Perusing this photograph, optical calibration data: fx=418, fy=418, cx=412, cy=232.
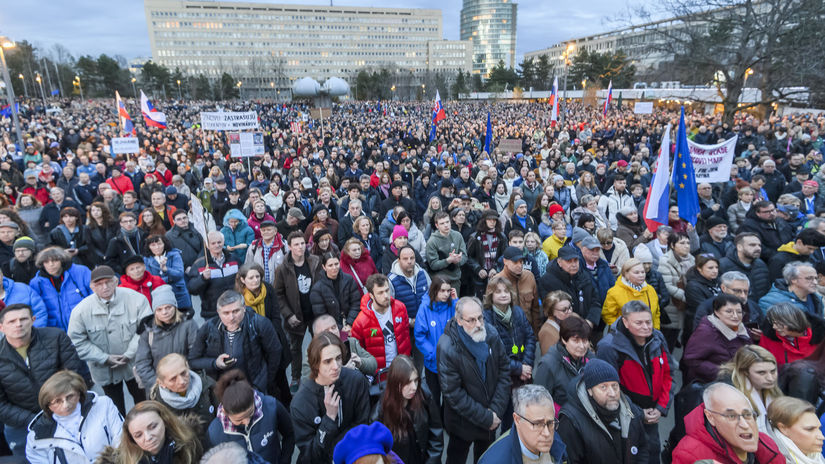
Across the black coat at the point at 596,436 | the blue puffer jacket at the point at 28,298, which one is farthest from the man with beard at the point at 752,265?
the blue puffer jacket at the point at 28,298

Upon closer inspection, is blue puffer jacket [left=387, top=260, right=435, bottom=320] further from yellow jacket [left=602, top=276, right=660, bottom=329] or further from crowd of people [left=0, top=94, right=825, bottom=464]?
yellow jacket [left=602, top=276, right=660, bottom=329]

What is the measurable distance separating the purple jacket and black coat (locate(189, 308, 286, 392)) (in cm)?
332

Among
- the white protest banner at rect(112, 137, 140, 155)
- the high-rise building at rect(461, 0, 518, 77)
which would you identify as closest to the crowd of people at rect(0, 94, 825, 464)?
the white protest banner at rect(112, 137, 140, 155)

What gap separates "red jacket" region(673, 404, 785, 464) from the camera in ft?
7.27

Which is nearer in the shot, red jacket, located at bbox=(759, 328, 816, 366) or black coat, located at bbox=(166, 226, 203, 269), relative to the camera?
red jacket, located at bbox=(759, 328, 816, 366)

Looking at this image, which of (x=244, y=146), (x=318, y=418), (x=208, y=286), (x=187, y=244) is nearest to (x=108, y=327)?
(x=208, y=286)

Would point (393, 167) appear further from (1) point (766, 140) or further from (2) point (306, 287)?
(1) point (766, 140)

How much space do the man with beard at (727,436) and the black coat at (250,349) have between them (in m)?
2.91

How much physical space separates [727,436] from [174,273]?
494 cm

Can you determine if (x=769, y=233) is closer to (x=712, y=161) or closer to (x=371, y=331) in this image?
(x=712, y=161)

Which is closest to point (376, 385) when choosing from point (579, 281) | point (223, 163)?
point (579, 281)

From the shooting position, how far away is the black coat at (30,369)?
292 cm

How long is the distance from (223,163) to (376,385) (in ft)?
37.4

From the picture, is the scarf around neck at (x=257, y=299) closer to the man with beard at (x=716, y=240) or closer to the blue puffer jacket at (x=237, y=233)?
the blue puffer jacket at (x=237, y=233)
